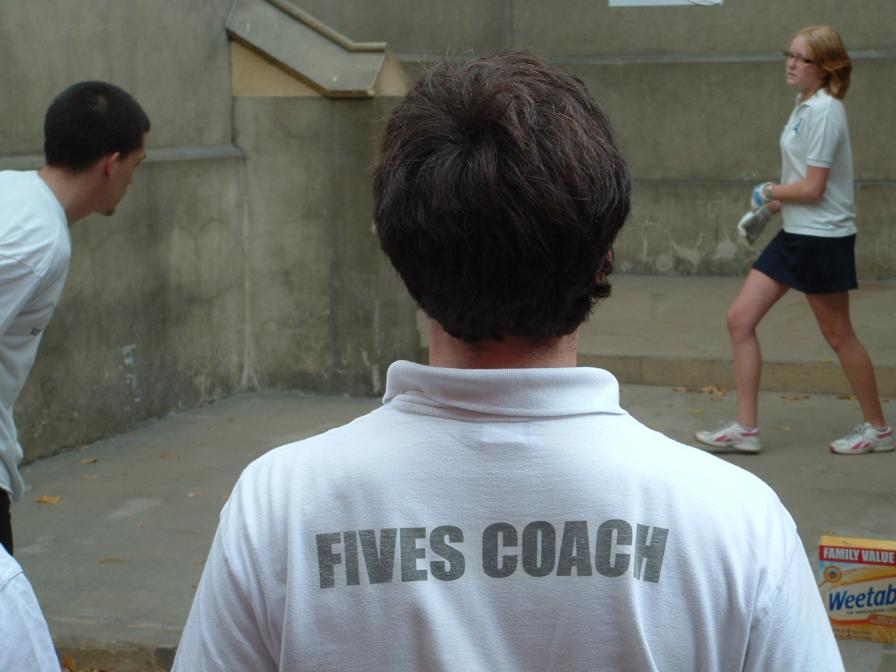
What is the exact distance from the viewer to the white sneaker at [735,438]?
20.6 feet

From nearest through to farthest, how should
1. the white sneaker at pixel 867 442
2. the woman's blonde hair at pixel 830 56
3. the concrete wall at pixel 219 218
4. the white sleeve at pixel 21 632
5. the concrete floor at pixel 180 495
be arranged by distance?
1. the white sleeve at pixel 21 632
2. the concrete floor at pixel 180 495
3. the woman's blonde hair at pixel 830 56
4. the white sneaker at pixel 867 442
5. the concrete wall at pixel 219 218

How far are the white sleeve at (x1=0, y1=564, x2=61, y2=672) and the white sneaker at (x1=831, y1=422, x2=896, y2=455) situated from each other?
5157mm

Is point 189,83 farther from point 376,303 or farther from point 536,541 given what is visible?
point 536,541

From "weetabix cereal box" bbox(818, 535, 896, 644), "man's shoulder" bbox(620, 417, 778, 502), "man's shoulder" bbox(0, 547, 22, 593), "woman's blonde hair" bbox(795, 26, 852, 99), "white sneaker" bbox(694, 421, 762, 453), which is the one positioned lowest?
"white sneaker" bbox(694, 421, 762, 453)

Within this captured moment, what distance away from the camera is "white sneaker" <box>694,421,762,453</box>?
6.27 meters

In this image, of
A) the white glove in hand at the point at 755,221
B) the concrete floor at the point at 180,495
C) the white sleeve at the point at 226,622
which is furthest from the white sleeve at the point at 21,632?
the white glove in hand at the point at 755,221

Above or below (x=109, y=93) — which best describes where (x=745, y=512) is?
below

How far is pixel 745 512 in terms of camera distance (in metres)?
1.37

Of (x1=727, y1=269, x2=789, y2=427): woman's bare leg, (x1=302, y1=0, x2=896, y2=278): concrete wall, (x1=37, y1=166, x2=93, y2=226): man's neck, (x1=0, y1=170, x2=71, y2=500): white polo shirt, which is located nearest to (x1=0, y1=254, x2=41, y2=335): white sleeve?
(x1=0, y1=170, x2=71, y2=500): white polo shirt

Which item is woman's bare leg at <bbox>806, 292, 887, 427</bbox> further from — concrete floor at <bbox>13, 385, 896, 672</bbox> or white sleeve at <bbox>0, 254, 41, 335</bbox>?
white sleeve at <bbox>0, 254, 41, 335</bbox>

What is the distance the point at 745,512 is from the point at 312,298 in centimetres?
657

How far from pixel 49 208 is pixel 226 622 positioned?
2207 millimetres

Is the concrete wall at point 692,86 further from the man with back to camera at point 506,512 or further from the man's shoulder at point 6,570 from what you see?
the man with back to camera at point 506,512

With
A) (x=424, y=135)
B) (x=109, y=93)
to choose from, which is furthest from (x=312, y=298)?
(x=424, y=135)
